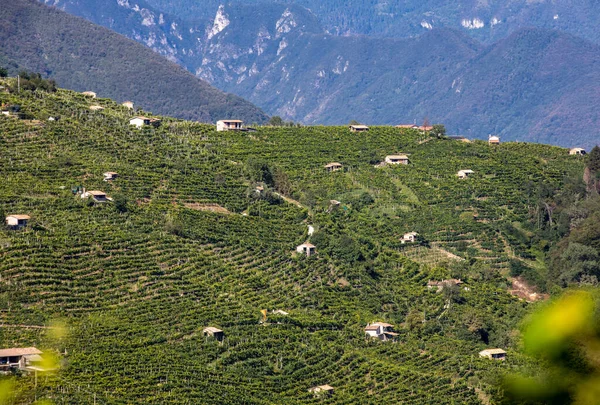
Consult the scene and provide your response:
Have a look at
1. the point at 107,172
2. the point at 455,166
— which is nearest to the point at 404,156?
the point at 455,166

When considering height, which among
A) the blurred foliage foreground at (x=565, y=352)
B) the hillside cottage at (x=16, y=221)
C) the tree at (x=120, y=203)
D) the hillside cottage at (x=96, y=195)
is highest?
the hillside cottage at (x=96, y=195)

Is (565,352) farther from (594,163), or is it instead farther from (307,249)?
(594,163)

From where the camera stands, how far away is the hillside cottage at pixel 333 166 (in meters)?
83.2

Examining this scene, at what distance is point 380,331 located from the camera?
182 feet

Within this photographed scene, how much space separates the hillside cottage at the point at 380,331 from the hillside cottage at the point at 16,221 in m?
17.1

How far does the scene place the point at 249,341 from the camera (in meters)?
48.9

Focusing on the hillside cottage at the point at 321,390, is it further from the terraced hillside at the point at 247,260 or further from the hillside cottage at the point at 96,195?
the hillside cottage at the point at 96,195

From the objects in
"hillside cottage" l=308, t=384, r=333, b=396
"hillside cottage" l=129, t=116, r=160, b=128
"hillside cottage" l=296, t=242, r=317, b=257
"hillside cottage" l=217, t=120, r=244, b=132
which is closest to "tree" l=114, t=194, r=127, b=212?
"hillside cottage" l=296, t=242, r=317, b=257

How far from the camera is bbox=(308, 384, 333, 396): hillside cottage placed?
45650mm

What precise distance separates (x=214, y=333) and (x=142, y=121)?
35113 mm

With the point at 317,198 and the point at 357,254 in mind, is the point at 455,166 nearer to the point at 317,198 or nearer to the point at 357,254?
the point at 317,198

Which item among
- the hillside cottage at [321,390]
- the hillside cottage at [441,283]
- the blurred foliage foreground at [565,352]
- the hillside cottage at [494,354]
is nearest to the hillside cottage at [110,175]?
the hillside cottage at [441,283]

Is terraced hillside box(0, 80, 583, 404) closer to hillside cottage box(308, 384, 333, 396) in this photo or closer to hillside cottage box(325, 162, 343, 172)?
hillside cottage box(308, 384, 333, 396)

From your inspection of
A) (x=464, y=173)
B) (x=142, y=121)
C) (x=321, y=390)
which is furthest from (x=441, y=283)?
(x=142, y=121)
